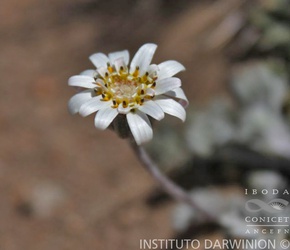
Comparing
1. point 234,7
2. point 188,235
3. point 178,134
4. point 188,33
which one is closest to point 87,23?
point 188,33

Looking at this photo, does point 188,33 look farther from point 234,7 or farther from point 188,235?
point 188,235

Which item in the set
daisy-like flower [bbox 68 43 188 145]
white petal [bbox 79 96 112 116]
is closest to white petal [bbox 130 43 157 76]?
daisy-like flower [bbox 68 43 188 145]

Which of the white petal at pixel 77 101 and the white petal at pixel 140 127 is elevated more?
the white petal at pixel 77 101

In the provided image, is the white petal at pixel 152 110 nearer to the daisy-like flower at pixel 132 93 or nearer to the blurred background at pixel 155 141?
the daisy-like flower at pixel 132 93

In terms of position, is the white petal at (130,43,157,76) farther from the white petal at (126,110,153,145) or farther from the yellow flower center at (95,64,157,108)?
the white petal at (126,110,153,145)

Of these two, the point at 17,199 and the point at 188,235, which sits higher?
the point at 17,199

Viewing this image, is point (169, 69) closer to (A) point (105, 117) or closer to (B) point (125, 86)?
(B) point (125, 86)

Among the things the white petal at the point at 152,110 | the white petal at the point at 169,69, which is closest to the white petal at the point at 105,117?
the white petal at the point at 152,110

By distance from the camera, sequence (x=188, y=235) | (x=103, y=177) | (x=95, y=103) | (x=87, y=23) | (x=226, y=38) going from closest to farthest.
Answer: (x=95, y=103), (x=188, y=235), (x=103, y=177), (x=226, y=38), (x=87, y=23)
